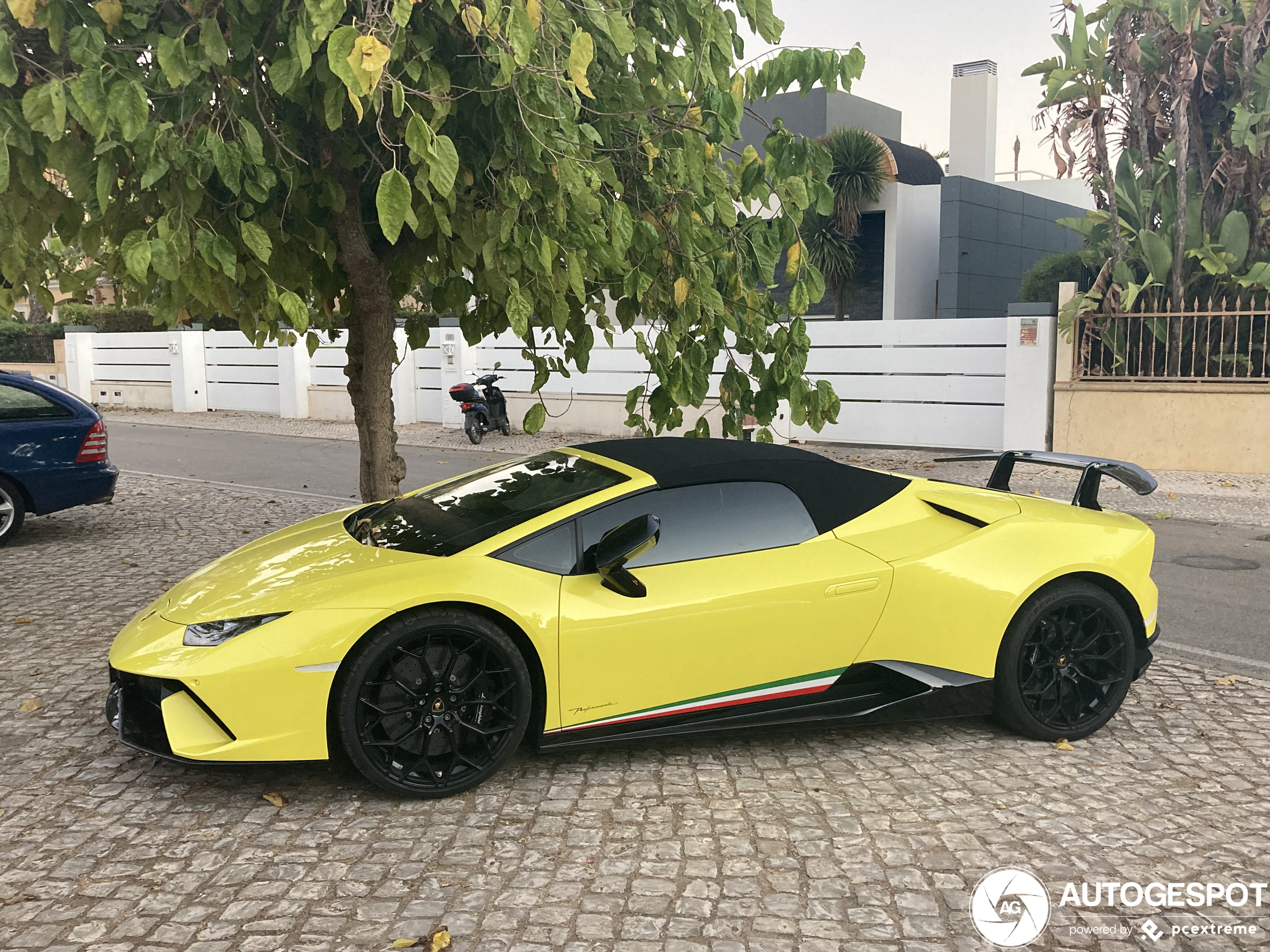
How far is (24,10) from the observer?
375 cm

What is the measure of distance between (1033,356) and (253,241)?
11.5 metres

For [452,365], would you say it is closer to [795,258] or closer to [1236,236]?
A: [1236,236]

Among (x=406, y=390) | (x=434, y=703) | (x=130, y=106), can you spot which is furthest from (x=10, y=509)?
(x=406, y=390)

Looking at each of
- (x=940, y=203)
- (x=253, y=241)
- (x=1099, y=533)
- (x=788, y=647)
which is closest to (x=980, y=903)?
(x=788, y=647)

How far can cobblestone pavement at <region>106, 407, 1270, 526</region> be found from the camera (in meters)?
10.8

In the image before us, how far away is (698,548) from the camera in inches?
165

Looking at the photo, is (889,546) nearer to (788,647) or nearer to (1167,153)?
(788,647)

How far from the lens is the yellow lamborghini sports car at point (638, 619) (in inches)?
147

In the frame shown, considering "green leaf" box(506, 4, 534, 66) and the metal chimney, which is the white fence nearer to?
"green leaf" box(506, 4, 534, 66)

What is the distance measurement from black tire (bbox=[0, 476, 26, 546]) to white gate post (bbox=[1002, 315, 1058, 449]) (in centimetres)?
1132

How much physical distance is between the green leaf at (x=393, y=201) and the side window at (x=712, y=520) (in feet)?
4.39

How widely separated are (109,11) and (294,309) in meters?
1.33

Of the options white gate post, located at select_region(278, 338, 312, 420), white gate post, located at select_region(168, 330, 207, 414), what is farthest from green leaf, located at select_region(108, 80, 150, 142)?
white gate post, located at select_region(168, 330, 207, 414)

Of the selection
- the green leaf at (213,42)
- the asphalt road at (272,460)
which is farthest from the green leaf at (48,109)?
the asphalt road at (272,460)
